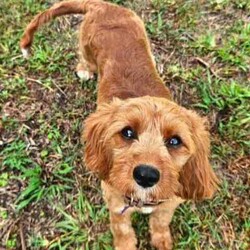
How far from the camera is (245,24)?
16.4 ft

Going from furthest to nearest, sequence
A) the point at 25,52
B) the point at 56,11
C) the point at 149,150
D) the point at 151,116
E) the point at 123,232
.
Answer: the point at 25,52
the point at 56,11
the point at 123,232
the point at 151,116
the point at 149,150

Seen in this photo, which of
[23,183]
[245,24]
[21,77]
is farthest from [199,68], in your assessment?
[23,183]

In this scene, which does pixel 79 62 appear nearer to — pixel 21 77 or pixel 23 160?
pixel 21 77

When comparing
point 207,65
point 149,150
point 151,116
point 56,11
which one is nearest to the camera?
point 149,150

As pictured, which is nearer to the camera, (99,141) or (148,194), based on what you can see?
(148,194)

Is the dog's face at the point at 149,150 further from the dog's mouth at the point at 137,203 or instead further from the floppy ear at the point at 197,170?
the dog's mouth at the point at 137,203

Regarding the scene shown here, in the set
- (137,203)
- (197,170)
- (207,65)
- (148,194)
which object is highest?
(148,194)

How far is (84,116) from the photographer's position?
171 inches

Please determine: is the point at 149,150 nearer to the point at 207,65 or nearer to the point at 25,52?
the point at 25,52

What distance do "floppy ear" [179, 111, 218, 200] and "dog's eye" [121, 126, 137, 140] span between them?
1.09 ft

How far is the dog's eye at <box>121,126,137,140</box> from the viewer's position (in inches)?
113

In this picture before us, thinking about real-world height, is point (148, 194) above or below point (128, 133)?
below

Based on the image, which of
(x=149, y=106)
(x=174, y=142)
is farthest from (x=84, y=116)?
(x=174, y=142)

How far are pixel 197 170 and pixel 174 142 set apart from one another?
1.01 feet
